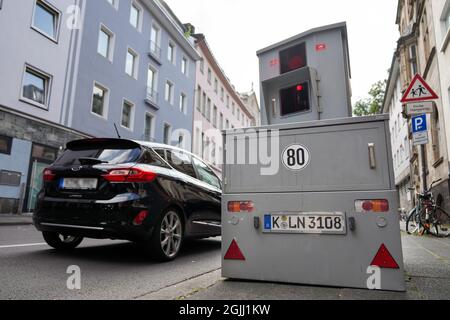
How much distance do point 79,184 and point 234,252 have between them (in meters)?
2.17

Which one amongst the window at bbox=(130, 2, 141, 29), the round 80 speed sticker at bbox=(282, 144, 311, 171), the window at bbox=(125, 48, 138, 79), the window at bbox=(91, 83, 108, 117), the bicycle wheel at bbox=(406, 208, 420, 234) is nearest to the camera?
the round 80 speed sticker at bbox=(282, 144, 311, 171)

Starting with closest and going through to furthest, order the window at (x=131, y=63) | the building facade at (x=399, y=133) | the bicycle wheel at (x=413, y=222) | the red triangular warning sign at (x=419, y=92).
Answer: the red triangular warning sign at (x=419, y=92) → the bicycle wheel at (x=413, y=222) → the window at (x=131, y=63) → the building facade at (x=399, y=133)

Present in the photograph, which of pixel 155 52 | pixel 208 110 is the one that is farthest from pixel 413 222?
pixel 208 110

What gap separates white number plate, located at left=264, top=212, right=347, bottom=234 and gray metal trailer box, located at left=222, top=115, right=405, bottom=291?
0.07ft

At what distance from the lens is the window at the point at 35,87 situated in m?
14.1

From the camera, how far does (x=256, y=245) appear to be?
10.7ft

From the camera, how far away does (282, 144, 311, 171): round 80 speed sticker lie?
3238 mm

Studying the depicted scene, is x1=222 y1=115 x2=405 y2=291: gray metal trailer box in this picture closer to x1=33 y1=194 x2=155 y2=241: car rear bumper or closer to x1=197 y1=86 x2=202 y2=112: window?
x1=33 y1=194 x2=155 y2=241: car rear bumper

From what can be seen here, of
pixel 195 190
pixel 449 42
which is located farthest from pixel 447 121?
pixel 195 190

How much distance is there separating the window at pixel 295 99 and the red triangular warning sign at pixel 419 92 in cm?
349

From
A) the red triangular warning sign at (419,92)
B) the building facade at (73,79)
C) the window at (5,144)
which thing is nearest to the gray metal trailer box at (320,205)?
the red triangular warning sign at (419,92)

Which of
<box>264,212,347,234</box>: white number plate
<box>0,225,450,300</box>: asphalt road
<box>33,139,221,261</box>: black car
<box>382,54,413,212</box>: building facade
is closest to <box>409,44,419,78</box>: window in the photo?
<box>382,54,413,212</box>: building facade

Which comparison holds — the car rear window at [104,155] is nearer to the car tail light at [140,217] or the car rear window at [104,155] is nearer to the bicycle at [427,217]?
the car tail light at [140,217]
